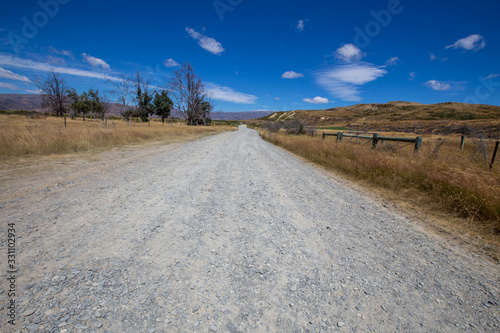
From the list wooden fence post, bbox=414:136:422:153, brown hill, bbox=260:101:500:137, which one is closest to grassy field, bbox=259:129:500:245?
wooden fence post, bbox=414:136:422:153

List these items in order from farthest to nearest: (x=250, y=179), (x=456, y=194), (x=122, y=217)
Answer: (x=250, y=179)
(x=456, y=194)
(x=122, y=217)

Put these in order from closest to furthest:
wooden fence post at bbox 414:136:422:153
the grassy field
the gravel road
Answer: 1. the gravel road
2. the grassy field
3. wooden fence post at bbox 414:136:422:153

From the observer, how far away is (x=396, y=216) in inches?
157

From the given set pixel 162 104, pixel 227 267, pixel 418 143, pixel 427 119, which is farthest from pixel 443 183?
pixel 427 119

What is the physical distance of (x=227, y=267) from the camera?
2234 millimetres

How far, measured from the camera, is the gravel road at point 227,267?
1.63 meters

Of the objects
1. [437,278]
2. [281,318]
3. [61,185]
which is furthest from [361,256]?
[61,185]

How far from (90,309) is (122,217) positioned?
1788 mm

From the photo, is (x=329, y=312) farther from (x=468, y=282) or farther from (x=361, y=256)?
(x=468, y=282)

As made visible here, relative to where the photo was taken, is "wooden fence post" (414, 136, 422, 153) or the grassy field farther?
"wooden fence post" (414, 136, 422, 153)

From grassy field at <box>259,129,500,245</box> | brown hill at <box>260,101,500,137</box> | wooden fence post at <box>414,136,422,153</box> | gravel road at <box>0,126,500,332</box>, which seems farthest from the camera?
brown hill at <box>260,101,500,137</box>

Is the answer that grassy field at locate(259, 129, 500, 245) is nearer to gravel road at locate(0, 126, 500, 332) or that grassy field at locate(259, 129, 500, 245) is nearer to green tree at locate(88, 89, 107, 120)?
gravel road at locate(0, 126, 500, 332)

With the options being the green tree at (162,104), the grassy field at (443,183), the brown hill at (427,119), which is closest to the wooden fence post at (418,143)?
the grassy field at (443,183)

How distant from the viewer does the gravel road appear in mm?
1635
